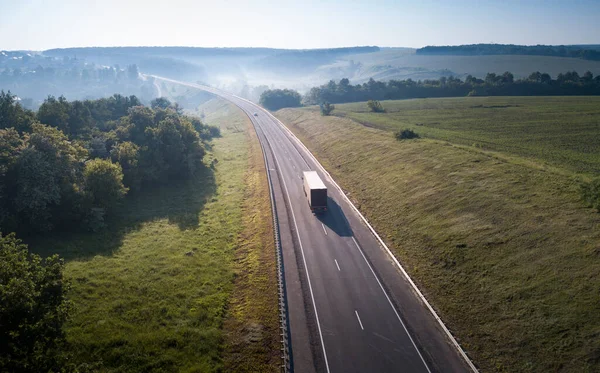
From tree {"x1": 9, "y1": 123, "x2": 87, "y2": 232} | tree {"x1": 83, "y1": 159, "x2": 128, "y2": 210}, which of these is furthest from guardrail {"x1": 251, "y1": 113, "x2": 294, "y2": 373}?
Result: tree {"x1": 9, "y1": 123, "x2": 87, "y2": 232}

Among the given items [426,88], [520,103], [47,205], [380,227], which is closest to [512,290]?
[380,227]

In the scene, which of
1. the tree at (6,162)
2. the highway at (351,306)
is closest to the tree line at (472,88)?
the highway at (351,306)

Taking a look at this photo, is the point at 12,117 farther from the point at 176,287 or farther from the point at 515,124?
the point at 515,124

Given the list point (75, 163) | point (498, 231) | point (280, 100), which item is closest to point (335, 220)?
point (498, 231)

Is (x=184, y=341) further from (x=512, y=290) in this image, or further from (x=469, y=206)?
(x=469, y=206)

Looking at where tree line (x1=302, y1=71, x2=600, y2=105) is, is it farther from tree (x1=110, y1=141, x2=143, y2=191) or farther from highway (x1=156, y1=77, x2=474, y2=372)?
highway (x1=156, y1=77, x2=474, y2=372)

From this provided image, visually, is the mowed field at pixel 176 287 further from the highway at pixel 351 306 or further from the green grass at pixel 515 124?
the green grass at pixel 515 124
